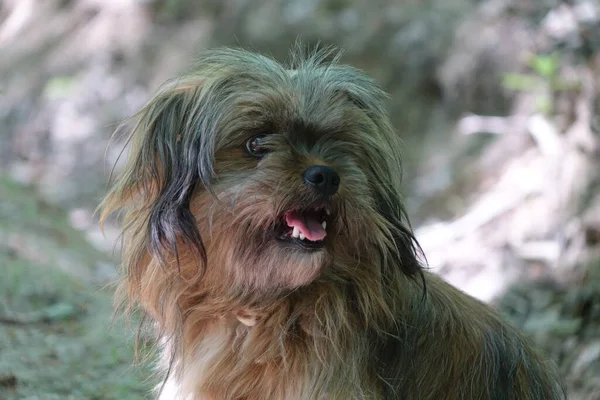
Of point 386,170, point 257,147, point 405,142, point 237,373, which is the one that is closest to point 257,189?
point 257,147

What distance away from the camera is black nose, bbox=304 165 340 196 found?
310 cm

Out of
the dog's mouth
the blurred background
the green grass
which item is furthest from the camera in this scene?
the blurred background

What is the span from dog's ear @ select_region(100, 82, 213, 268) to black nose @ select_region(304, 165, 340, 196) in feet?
1.23

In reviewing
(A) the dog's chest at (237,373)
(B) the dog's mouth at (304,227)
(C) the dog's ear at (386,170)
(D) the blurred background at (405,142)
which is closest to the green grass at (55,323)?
(D) the blurred background at (405,142)

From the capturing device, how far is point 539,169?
6992 mm

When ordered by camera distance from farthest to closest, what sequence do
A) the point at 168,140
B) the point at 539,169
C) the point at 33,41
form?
the point at 33,41 → the point at 539,169 → the point at 168,140

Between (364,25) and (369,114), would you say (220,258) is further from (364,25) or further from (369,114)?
(364,25)

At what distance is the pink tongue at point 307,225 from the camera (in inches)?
127

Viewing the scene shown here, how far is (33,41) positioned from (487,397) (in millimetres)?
13203

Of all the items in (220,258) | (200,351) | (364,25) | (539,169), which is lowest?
(200,351)

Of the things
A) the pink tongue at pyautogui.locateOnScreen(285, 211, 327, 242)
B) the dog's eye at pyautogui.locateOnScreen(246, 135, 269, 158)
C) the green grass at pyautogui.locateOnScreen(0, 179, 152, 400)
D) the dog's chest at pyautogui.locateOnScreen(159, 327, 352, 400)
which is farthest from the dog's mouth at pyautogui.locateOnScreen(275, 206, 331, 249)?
the green grass at pyautogui.locateOnScreen(0, 179, 152, 400)

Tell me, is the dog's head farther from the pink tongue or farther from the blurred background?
the blurred background

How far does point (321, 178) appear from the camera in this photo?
3.11 meters

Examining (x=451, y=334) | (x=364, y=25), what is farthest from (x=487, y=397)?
(x=364, y=25)
